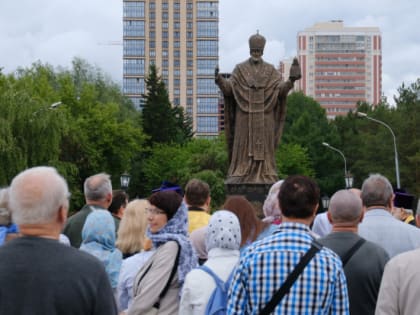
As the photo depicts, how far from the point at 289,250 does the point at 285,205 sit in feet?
1.06

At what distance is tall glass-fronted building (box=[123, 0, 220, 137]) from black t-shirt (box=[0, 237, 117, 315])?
500ft

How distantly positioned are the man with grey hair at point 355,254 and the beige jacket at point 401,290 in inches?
49.4

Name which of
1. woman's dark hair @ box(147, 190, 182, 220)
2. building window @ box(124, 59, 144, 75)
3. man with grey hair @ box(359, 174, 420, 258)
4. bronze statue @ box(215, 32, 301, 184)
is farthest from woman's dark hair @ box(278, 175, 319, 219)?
building window @ box(124, 59, 144, 75)

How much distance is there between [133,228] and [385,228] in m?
2.21

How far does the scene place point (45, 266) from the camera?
14.2ft

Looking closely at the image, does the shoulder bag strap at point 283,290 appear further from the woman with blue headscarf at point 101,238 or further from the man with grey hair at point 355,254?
the woman with blue headscarf at point 101,238

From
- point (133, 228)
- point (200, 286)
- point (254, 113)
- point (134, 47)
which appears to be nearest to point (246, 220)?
point (133, 228)

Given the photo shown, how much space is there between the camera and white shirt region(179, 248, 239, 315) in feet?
20.3

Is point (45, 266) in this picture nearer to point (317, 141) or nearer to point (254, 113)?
point (254, 113)

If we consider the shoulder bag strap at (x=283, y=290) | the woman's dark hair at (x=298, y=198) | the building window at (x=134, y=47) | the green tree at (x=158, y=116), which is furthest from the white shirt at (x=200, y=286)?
the building window at (x=134, y=47)

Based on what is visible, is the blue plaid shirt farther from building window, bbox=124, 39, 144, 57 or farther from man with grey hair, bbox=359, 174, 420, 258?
building window, bbox=124, 39, 144, 57

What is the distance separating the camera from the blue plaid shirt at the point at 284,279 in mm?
4840

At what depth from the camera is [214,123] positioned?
162 m

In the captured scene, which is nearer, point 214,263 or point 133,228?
point 214,263
